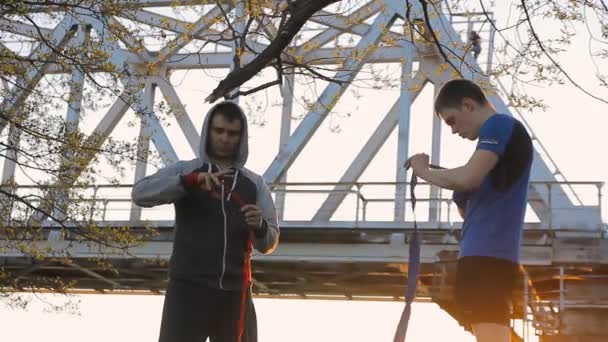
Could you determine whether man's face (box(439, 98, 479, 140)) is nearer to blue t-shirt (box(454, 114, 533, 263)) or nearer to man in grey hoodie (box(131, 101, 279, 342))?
blue t-shirt (box(454, 114, 533, 263))

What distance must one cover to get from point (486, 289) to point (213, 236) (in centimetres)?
120

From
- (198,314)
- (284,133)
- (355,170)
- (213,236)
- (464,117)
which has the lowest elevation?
(198,314)

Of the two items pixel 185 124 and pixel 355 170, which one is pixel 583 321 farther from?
pixel 185 124

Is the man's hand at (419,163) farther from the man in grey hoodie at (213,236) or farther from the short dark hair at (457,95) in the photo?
the man in grey hoodie at (213,236)

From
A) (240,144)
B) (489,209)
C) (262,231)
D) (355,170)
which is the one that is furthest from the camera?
(355,170)

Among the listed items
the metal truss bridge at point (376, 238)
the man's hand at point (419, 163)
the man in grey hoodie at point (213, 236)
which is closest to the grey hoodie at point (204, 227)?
the man in grey hoodie at point (213, 236)

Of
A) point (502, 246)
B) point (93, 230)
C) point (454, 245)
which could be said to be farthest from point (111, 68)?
point (454, 245)

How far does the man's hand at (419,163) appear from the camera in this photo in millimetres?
4699

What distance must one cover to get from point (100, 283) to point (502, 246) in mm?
25788

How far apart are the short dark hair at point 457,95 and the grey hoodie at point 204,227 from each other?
0.95 metres

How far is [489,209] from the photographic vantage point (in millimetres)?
4602

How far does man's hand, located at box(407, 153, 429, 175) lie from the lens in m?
4.70

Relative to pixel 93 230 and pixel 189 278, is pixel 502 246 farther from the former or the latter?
pixel 93 230

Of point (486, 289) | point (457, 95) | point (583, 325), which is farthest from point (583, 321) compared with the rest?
point (486, 289)
